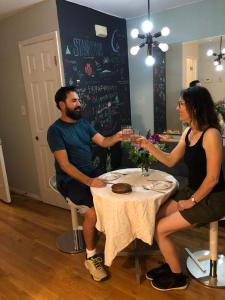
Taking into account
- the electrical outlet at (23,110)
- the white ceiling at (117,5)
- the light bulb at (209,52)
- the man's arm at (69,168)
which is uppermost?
the white ceiling at (117,5)

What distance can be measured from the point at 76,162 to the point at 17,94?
1641 millimetres

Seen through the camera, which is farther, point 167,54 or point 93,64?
point 167,54

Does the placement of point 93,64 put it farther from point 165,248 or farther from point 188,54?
point 165,248

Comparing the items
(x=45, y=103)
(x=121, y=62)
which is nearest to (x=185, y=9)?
(x=121, y=62)

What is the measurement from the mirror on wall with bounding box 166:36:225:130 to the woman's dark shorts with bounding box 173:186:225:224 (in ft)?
5.65

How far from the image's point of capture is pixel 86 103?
10.3ft

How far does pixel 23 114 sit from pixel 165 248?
2.47 metres

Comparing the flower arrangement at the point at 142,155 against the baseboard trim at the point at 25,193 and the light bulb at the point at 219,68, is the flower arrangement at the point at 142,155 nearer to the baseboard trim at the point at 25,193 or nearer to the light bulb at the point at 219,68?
the light bulb at the point at 219,68

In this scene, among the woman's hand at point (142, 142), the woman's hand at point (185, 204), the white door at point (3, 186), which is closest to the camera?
the woman's hand at point (185, 204)

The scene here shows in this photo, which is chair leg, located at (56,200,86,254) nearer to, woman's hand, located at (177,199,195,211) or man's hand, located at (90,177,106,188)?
man's hand, located at (90,177,106,188)

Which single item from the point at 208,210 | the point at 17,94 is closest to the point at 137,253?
the point at 208,210

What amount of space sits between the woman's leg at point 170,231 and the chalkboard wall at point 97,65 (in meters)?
1.71

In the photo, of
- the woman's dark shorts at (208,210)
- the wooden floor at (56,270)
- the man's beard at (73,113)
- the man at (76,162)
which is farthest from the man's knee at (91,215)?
the man's beard at (73,113)

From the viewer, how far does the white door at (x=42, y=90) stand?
2.90m
